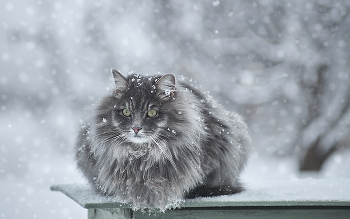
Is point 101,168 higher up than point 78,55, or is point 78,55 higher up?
point 78,55

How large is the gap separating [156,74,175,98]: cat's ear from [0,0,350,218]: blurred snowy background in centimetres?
304

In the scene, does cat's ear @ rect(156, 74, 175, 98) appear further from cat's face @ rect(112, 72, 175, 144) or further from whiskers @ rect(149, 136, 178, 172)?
whiskers @ rect(149, 136, 178, 172)

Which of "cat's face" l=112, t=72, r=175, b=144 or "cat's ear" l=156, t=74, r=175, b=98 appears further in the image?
"cat's ear" l=156, t=74, r=175, b=98

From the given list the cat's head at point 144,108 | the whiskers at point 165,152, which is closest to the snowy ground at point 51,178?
the whiskers at point 165,152

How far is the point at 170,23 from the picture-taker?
5316mm

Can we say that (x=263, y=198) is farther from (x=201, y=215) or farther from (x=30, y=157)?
(x=30, y=157)

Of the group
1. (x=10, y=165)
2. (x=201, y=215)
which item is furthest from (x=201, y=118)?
(x=10, y=165)

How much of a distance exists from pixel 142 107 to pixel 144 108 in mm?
12

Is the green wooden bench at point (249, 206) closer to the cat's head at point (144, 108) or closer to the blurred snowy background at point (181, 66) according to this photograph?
the cat's head at point (144, 108)

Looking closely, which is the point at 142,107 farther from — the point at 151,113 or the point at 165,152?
the point at 165,152

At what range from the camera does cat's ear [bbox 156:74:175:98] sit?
1860 millimetres

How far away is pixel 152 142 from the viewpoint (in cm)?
182

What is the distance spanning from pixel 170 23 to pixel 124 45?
30.3 inches

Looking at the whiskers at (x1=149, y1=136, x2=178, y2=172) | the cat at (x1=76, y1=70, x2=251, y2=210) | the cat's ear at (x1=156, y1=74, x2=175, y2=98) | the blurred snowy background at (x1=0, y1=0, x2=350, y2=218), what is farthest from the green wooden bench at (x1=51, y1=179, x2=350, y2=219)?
the blurred snowy background at (x1=0, y1=0, x2=350, y2=218)
